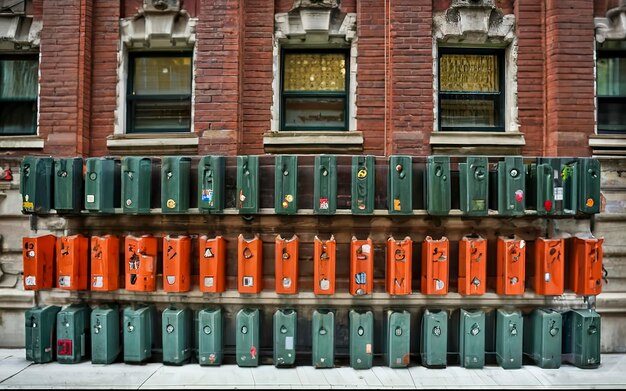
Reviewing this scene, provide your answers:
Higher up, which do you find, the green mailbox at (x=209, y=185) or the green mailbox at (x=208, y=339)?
the green mailbox at (x=209, y=185)

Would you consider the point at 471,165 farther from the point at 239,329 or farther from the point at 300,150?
the point at 239,329

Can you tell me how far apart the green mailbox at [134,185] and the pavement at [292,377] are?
2.45 metres

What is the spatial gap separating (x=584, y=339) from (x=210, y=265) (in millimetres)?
5827

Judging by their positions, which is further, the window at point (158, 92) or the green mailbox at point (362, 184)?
the window at point (158, 92)

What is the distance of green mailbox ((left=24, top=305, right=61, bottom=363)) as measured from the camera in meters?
6.21

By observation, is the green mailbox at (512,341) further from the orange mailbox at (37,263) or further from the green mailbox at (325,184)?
the orange mailbox at (37,263)

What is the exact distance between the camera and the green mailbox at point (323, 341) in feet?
19.9

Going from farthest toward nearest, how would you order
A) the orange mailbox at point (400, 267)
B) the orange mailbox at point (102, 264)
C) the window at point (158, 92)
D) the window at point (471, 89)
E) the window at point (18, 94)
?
the window at point (18, 94) → the window at point (158, 92) → the window at point (471, 89) → the orange mailbox at point (102, 264) → the orange mailbox at point (400, 267)

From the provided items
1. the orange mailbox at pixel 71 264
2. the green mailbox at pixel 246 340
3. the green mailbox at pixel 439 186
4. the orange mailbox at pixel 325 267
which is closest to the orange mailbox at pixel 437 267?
the green mailbox at pixel 439 186

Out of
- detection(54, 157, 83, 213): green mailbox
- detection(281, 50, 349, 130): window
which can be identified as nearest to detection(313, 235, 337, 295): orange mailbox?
detection(281, 50, 349, 130): window

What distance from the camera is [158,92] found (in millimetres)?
7430

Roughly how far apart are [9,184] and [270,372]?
5.69m

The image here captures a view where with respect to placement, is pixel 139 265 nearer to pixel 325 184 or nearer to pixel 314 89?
pixel 325 184

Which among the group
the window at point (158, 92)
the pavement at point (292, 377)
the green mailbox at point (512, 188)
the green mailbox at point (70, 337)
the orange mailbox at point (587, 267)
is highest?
the window at point (158, 92)
